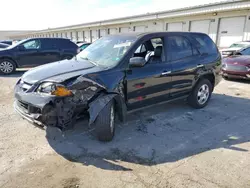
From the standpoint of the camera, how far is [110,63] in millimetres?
3596

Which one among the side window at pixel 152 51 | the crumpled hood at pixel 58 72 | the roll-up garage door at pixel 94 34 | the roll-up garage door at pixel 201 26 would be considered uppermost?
the roll-up garage door at pixel 201 26

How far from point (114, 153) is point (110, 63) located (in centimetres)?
150

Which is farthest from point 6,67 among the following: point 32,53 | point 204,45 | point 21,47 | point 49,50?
point 204,45

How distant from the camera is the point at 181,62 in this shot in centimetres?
448

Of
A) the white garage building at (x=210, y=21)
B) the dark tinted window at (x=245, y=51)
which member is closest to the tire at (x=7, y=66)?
the dark tinted window at (x=245, y=51)

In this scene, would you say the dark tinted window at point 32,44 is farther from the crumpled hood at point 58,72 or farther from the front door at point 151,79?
the front door at point 151,79

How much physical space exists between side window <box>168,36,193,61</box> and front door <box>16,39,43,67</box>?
24.8ft

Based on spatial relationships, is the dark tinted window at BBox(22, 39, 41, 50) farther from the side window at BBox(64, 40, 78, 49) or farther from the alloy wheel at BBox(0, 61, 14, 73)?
the side window at BBox(64, 40, 78, 49)

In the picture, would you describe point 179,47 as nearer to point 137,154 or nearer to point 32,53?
point 137,154

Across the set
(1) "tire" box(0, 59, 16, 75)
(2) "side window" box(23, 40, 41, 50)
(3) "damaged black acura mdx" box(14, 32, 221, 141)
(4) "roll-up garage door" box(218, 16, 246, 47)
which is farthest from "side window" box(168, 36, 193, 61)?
(4) "roll-up garage door" box(218, 16, 246, 47)

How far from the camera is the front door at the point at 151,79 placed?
12.1 feet

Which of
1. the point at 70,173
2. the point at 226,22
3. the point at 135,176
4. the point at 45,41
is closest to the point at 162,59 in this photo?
the point at 135,176

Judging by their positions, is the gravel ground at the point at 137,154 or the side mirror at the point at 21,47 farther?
the side mirror at the point at 21,47

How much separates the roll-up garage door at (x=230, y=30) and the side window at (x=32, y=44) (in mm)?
14356
